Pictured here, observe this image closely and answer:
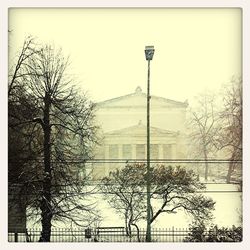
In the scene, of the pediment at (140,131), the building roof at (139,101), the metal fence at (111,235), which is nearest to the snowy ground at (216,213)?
the metal fence at (111,235)

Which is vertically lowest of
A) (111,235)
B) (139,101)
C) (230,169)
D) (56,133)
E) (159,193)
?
(111,235)

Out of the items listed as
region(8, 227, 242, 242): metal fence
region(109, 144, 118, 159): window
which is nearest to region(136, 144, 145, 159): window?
region(109, 144, 118, 159): window

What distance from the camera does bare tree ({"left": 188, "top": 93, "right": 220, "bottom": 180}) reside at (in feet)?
16.5

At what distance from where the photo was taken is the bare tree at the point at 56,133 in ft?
16.6

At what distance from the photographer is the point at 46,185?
16.7ft

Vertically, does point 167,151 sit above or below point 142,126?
below

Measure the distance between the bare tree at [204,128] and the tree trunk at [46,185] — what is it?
0.73m

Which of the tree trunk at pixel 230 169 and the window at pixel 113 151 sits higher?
the window at pixel 113 151

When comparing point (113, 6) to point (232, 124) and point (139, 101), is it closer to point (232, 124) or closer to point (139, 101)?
point (139, 101)

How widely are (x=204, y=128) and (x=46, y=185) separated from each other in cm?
87

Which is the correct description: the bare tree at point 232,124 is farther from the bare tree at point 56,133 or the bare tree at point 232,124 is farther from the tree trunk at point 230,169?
the bare tree at point 56,133

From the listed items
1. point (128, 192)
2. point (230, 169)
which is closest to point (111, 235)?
point (128, 192)
